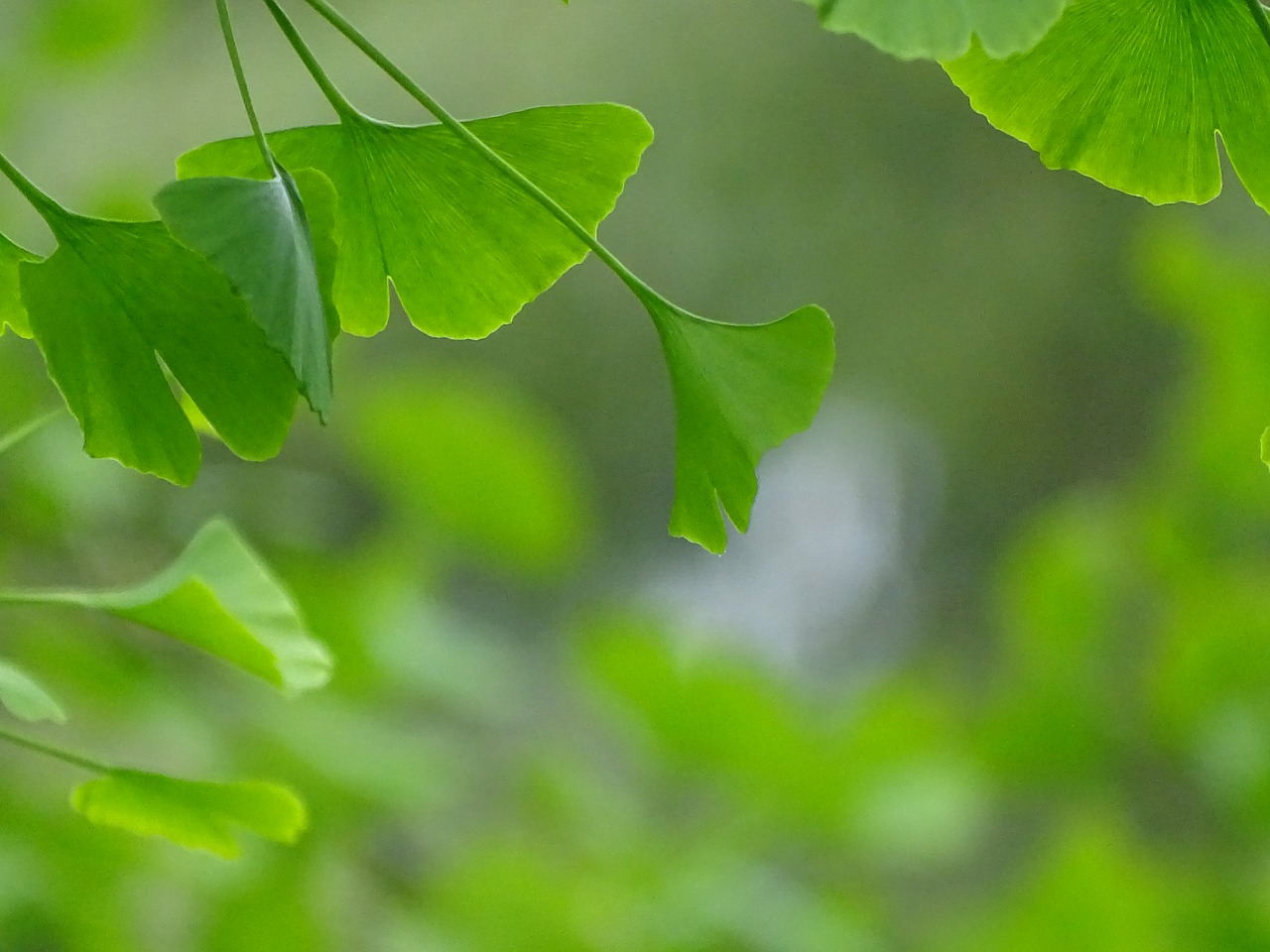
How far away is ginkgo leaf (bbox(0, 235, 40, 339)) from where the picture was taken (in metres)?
0.23

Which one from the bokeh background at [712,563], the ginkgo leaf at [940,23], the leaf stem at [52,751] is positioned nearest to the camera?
the ginkgo leaf at [940,23]

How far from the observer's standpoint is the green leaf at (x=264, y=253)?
0.17 meters

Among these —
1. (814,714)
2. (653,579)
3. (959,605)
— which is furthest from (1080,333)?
(814,714)

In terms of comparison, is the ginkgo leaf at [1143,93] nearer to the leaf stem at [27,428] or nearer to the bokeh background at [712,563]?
the leaf stem at [27,428]

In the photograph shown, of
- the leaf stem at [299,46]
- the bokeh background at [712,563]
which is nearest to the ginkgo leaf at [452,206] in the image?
the leaf stem at [299,46]

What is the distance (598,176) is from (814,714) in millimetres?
874

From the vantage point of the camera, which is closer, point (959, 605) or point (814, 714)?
point (814, 714)

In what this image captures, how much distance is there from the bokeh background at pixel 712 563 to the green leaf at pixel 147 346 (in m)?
0.56

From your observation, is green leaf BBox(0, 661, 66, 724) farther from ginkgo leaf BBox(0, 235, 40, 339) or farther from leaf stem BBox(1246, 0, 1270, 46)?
leaf stem BBox(1246, 0, 1270, 46)

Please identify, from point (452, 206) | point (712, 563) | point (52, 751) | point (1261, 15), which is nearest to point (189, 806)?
point (52, 751)

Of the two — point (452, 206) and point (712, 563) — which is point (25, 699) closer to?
point (452, 206)

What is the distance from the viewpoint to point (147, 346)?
22cm

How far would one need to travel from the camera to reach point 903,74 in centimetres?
156

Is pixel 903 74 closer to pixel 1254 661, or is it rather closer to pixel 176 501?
pixel 1254 661
